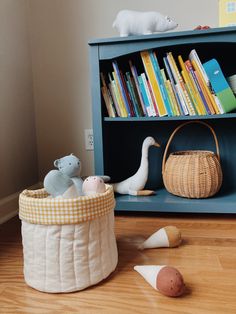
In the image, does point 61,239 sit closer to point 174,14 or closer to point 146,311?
point 146,311

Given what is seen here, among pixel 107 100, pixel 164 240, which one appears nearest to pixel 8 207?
pixel 107 100

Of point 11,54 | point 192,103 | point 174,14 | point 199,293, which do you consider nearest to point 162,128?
point 192,103

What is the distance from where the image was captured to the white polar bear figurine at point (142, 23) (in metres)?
1.10

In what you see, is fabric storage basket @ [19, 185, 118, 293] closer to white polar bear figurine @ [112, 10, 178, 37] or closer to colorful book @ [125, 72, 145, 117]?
colorful book @ [125, 72, 145, 117]

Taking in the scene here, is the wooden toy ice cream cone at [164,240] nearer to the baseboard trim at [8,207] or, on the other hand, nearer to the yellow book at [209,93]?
the yellow book at [209,93]

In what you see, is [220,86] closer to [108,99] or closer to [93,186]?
[108,99]

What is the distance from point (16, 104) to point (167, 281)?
1.01 meters

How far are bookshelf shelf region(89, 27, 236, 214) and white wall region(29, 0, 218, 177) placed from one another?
0.61 ft

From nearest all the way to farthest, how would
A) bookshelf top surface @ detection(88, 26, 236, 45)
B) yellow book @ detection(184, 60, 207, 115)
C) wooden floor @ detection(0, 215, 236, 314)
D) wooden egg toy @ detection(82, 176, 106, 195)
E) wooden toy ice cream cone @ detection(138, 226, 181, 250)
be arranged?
wooden floor @ detection(0, 215, 236, 314) < wooden egg toy @ detection(82, 176, 106, 195) < wooden toy ice cream cone @ detection(138, 226, 181, 250) < bookshelf top surface @ detection(88, 26, 236, 45) < yellow book @ detection(184, 60, 207, 115)

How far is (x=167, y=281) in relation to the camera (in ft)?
1.99

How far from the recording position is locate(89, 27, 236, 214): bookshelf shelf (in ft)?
3.44

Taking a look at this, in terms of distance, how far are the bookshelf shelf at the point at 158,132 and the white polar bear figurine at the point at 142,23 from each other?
0.24 feet

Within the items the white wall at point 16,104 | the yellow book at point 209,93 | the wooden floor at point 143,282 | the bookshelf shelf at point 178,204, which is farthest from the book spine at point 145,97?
the white wall at point 16,104

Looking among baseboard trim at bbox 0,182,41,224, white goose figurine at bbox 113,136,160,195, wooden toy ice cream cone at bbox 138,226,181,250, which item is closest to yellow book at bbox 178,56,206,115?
white goose figurine at bbox 113,136,160,195
